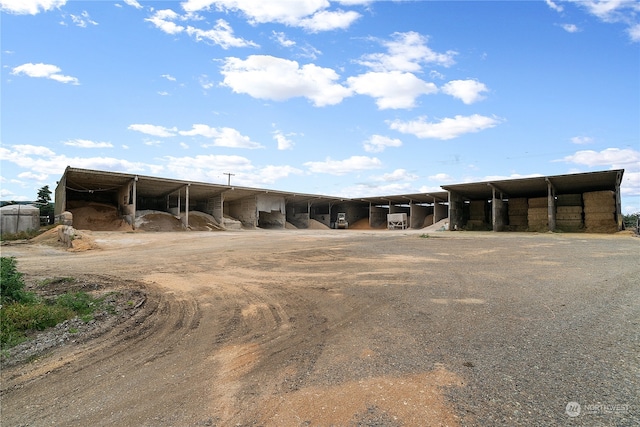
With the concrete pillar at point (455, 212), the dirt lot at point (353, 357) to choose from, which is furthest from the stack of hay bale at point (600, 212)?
the dirt lot at point (353, 357)

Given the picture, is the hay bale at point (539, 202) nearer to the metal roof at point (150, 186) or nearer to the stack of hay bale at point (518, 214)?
the stack of hay bale at point (518, 214)

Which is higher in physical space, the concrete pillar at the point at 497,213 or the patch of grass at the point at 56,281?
the concrete pillar at the point at 497,213

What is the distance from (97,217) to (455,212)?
2851 cm

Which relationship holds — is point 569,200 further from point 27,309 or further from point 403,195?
point 27,309

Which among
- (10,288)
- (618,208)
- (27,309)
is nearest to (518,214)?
(618,208)

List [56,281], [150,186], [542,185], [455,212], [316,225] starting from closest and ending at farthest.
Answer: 1. [56,281]
2. [542,185]
3. [150,186]
4. [455,212]
5. [316,225]

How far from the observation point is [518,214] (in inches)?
1065

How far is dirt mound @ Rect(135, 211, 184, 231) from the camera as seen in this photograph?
79.9ft

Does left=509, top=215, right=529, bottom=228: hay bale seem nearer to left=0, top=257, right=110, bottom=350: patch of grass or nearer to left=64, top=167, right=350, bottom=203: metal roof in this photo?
left=64, top=167, right=350, bottom=203: metal roof

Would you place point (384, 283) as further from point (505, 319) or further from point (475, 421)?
point (475, 421)

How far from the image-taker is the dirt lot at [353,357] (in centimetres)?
265

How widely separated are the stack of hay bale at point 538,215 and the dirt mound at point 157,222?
87.2 ft

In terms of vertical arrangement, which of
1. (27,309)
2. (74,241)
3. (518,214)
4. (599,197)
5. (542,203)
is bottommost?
(27,309)

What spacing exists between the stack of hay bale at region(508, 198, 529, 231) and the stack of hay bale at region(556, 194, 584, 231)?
Result: 7.93 feet
